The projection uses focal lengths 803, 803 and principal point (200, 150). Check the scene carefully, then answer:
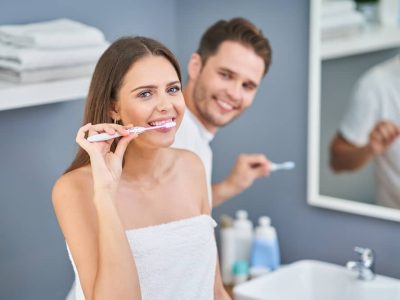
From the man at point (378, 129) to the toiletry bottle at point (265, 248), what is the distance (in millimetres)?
369

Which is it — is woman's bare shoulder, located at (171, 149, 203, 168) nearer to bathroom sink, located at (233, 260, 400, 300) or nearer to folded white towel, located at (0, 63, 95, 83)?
folded white towel, located at (0, 63, 95, 83)

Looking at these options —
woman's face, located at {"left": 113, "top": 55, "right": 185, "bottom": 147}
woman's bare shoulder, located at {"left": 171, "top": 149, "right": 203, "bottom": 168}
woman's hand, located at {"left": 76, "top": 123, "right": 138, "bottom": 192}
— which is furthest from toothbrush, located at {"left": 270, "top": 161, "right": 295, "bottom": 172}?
woman's hand, located at {"left": 76, "top": 123, "right": 138, "bottom": 192}

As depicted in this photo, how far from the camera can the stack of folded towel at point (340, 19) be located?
263cm

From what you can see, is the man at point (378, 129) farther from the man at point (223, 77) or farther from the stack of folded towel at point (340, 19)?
the man at point (223, 77)

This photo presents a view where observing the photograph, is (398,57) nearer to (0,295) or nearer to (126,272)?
(126,272)

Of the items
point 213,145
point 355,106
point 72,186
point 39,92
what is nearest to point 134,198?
point 72,186

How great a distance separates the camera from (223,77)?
2652 millimetres

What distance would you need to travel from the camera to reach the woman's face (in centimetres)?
190

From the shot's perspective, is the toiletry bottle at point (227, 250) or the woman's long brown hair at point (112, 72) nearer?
the woman's long brown hair at point (112, 72)

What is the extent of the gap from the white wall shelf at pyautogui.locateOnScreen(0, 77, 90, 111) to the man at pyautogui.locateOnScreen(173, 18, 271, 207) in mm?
375

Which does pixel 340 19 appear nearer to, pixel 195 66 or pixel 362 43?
pixel 362 43

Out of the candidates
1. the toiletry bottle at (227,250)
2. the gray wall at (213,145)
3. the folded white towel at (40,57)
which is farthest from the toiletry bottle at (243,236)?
the folded white towel at (40,57)

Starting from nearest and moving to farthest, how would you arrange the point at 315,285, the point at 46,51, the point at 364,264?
1. the point at 46,51
2. the point at 364,264
3. the point at 315,285

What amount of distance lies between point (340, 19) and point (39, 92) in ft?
3.38
